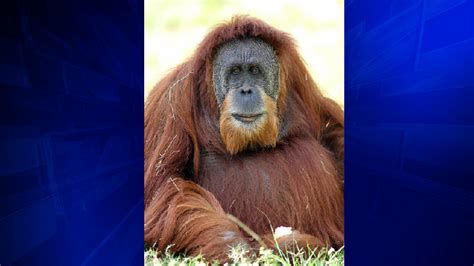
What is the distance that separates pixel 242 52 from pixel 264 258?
1144 mm

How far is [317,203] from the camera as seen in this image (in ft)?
9.15

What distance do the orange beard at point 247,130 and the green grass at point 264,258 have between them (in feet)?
2.01

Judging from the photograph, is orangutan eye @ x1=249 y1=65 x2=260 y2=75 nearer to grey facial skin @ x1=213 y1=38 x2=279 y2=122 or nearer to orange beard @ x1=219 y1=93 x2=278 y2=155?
grey facial skin @ x1=213 y1=38 x2=279 y2=122

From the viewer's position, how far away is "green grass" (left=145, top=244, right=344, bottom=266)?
212 centimetres

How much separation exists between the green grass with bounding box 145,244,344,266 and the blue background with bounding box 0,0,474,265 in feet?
2.53

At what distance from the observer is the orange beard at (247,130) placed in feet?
8.99
